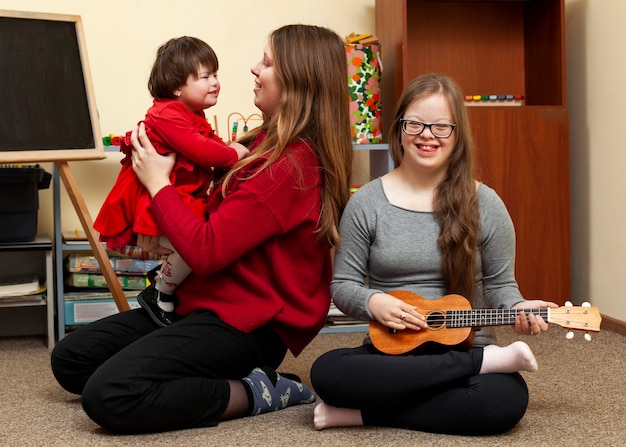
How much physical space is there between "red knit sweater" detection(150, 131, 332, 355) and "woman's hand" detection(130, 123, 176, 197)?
1.7 inches

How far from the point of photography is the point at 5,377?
226cm

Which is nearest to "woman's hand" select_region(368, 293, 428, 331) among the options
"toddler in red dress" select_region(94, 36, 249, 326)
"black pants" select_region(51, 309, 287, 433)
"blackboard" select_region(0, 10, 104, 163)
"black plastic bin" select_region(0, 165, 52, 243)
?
"black pants" select_region(51, 309, 287, 433)

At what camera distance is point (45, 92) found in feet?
7.90

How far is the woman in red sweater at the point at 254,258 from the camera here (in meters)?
1.62

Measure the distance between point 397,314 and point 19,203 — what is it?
5.15 ft

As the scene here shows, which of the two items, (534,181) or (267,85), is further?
(534,181)

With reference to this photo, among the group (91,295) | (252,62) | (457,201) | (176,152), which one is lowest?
(91,295)

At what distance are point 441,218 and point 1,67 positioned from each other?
1.38m

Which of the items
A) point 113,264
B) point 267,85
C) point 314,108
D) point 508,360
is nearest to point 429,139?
point 314,108

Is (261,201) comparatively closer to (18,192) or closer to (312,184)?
(312,184)

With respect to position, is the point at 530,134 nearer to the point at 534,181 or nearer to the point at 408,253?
the point at 534,181

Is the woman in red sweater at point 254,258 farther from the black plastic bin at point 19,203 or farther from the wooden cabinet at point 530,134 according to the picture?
the wooden cabinet at point 530,134

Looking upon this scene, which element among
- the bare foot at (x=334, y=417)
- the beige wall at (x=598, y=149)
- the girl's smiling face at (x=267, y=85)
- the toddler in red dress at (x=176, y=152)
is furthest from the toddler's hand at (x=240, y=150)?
the beige wall at (x=598, y=149)

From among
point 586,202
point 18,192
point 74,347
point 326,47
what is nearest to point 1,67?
point 18,192
